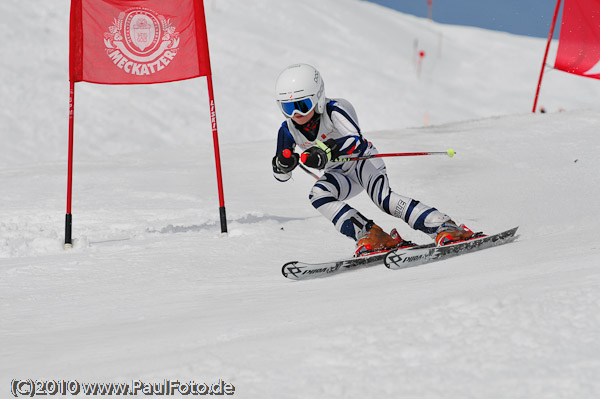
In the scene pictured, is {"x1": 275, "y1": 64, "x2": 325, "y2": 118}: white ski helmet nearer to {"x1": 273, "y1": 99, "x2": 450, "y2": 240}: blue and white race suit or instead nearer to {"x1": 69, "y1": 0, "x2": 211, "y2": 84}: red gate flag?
{"x1": 273, "y1": 99, "x2": 450, "y2": 240}: blue and white race suit

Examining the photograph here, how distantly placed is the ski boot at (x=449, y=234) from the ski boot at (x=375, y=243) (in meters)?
0.28

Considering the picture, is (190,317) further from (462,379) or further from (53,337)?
(462,379)

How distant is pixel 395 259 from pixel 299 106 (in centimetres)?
139

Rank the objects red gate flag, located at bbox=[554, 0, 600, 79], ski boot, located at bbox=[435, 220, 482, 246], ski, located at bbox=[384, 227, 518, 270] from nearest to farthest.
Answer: ski, located at bbox=[384, 227, 518, 270], ski boot, located at bbox=[435, 220, 482, 246], red gate flag, located at bbox=[554, 0, 600, 79]

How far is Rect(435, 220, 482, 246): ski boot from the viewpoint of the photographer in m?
5.22

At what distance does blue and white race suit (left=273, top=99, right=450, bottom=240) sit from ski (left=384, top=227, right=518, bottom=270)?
267 millimetres

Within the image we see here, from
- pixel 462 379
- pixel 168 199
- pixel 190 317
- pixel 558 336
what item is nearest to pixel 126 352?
pixel 190 317

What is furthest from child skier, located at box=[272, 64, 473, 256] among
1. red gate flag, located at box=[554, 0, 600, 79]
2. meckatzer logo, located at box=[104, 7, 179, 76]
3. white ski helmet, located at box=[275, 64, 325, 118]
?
red gate flag, located at box=[554, 0, 600, 79]

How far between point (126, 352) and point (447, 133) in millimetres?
11181

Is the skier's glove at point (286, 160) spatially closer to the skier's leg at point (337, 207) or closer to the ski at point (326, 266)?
the skier's leg at point (337, 207)

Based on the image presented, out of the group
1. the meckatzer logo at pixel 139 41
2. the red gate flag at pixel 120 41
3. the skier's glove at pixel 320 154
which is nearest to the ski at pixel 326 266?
the skier's glove at pixel 320 154

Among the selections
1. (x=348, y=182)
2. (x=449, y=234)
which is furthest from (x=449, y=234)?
(x=348, y=182)

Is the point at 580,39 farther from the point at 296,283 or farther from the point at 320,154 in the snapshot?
the point at 296,283

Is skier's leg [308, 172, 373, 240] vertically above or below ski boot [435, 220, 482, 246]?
above
